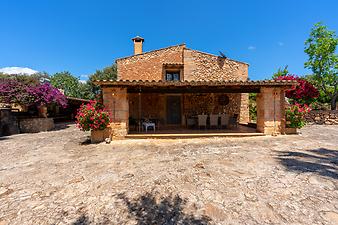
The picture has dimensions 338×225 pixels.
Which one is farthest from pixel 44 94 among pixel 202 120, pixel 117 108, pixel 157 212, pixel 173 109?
pixel 157 212

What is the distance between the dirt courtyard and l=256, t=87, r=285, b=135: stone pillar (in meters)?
2.75

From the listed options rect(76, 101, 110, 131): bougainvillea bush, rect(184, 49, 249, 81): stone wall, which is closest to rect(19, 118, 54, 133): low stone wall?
rect(76, 101, 110, 131): bougainvillea bush

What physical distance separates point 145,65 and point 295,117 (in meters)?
10.7

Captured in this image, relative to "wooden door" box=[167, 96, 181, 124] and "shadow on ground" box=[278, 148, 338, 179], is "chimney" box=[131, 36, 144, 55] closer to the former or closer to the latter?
"wooden door" box=[167, 96, 181, 124]

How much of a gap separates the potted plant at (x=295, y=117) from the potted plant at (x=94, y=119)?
8.85 meters

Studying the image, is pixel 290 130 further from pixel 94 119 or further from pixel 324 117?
pixel 94 119

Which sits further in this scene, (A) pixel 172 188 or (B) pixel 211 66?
(B) pixel 211 66

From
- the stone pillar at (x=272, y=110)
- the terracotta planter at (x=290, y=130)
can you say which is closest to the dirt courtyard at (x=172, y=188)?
the stone pillar at (x=272, y=110)

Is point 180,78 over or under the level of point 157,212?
over

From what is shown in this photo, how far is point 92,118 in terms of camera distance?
655 centimetres

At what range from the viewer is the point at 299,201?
2.51 meters

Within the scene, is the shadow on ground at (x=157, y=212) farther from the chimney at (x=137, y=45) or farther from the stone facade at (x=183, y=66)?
the chimney at (x=137, y=45)

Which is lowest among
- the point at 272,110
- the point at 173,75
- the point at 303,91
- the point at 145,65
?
the point at 272,110

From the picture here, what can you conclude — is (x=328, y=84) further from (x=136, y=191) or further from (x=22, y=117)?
(x=22, y=117)
